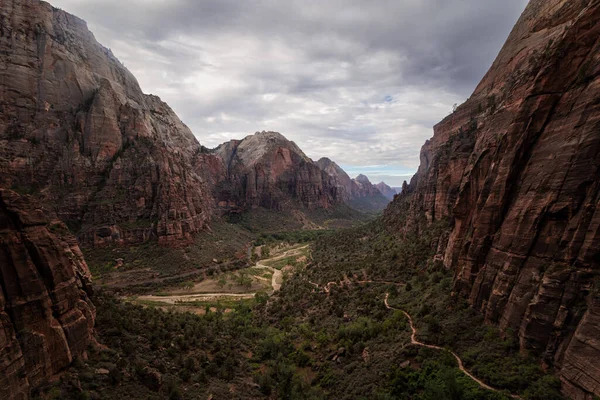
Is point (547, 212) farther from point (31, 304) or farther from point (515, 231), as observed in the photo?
point (31, 304)

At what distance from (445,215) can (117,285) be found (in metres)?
72.7

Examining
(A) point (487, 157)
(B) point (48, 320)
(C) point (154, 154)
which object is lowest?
(B) point (48, 320)

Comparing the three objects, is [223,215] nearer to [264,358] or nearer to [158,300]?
[158,300]

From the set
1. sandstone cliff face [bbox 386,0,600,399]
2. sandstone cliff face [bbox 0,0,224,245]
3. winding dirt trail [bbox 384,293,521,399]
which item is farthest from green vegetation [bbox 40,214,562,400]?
sandstone cliff face [bbox 0,0,224,245]

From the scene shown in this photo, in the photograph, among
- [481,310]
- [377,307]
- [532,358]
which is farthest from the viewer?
[377,307]

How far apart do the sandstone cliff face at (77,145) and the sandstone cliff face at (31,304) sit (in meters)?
66.5

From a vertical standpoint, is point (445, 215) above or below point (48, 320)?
above

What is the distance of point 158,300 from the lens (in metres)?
61.3

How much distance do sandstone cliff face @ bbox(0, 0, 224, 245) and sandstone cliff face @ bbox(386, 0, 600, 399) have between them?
8171 centimetres

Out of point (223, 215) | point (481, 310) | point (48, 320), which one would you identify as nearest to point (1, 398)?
point (48, 320)

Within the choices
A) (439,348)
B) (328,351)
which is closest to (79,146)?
(328,351)

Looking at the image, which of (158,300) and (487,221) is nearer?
(487,221)

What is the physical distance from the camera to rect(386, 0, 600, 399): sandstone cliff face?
17.3 m

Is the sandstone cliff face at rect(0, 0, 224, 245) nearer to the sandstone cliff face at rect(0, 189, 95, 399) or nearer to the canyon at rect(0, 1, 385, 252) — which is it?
the canyon at rect(0, 1, 385, 252)
